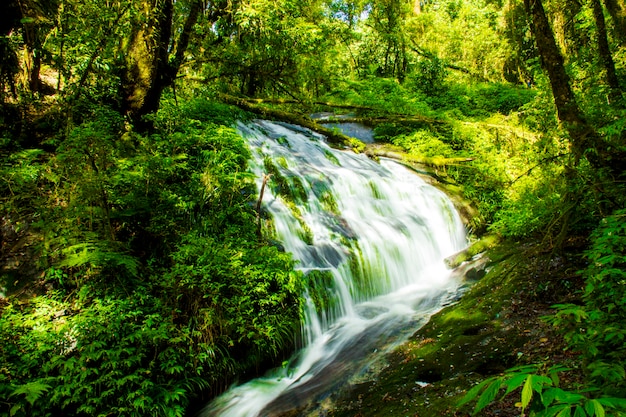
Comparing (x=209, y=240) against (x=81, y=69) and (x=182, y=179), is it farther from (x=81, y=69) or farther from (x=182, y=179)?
(x=81, y=69)

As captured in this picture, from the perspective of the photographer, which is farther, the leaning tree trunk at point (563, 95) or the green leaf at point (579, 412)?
→ the leaning tree trunk at point (563, 95)

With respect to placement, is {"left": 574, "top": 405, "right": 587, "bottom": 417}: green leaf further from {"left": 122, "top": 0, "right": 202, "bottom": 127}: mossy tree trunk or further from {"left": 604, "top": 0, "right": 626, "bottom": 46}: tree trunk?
{"left": 604, "top": 0, "right": 626, "bottom": 46}: tree trunk

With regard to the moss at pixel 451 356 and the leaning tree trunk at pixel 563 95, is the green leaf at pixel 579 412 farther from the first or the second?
the leaning tree trunk at pixel 563 95

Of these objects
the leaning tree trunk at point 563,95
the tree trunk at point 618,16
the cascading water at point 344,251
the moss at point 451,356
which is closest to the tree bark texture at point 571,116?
the leaning tree trunk at point 563,95

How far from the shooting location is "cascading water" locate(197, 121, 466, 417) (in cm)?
506

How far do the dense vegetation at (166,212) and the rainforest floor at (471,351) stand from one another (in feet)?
1.50

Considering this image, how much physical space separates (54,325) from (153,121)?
408 cm

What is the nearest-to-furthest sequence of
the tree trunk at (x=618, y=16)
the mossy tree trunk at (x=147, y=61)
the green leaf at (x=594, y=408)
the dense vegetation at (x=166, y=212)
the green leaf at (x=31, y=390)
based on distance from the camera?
the green leaf at (x=594, y=408) < the green leaf at (x=31, y=390) < the dense vegetation at (x=166, y=212) < the mossy tree trunk at (x=147, y=61) < the tree trunk at (x=618, y=16)

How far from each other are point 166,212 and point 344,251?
3624 millimetres

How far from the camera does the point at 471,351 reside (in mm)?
4082

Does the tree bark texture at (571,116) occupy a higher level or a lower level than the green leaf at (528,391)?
higher

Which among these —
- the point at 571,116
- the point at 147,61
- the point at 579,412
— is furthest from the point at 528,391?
the point at 147,61

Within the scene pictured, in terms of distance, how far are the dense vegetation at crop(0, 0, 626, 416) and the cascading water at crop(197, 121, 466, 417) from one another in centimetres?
59

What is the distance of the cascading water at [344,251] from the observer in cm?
506
